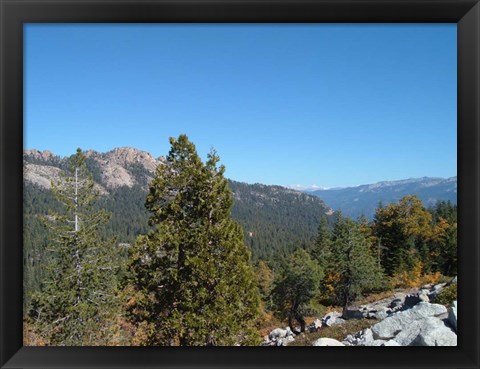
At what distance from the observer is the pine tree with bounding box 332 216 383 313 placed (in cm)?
814

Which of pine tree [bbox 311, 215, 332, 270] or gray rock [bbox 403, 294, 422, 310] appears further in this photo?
pine tree [bbox 311, 215, 332, 270]

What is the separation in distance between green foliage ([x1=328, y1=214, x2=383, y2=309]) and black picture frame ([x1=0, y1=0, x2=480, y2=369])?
22.3ft

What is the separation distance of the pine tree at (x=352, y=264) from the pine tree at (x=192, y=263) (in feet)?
19.2

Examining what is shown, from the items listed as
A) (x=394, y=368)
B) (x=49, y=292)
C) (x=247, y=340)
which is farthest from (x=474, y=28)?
(x=49, y=292)

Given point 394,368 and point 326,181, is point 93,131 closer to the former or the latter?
point 326,181

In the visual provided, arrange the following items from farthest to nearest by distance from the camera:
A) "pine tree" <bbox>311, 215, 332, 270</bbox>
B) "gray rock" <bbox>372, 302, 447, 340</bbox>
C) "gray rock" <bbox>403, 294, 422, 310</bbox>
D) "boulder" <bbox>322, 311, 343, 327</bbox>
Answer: "pine tree" <bbox>311, 215, 332, 270</bbox> < "boulder" <bbox>322, 311, 343, 327</bbox> < "gray rock" <bbox>403, 294, 422, 310</bbox> < "gray rock" <bbox>372, 302, 447, 340</bbox>

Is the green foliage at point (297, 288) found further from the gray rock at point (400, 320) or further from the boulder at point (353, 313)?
the gray rock at point (400, 320)

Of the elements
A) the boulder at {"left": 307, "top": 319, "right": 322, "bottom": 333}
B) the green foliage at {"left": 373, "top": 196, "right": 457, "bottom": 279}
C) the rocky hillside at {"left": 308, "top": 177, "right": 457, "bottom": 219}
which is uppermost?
the rocky hillside at {"left": 308, "top": 177, "right": 457, "bottom": 219}

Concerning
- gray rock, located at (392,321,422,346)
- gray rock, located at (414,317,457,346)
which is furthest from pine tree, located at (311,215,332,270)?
gray rock, located at (414,317,457,346)

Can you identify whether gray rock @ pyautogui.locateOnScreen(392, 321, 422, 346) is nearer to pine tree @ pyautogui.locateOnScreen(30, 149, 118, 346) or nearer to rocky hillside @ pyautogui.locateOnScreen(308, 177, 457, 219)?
pine tree @ pyautogui.locateOnScreen(30, 149, 118, 346)

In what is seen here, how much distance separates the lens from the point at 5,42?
60.2 inches

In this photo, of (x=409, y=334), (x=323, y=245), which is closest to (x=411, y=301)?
(x=409, y=334)

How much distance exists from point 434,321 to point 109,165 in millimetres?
25068

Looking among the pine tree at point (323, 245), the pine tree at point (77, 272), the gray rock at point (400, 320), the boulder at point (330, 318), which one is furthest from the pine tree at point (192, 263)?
the pine tree at point (323, 245)
